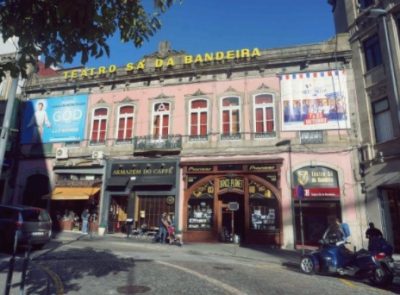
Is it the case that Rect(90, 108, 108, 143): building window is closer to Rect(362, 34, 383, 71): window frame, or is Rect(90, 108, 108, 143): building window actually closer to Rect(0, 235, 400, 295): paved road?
Rect(0, 235, 400, 295): paved road

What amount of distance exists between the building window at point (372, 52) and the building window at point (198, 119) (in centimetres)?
937

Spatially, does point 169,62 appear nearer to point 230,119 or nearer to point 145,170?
point 230,119

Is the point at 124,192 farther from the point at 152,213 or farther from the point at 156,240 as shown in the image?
the point at 156,240

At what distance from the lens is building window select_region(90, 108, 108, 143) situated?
22.1 metres

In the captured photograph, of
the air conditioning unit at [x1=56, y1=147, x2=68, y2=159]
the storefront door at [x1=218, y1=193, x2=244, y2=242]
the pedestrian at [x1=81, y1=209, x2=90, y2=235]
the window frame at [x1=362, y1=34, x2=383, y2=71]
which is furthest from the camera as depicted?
the air conditioning unit at [x1=56, y1=147, x2=68, y2=159]

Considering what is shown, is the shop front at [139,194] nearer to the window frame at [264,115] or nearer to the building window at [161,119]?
the building window at [161,119]

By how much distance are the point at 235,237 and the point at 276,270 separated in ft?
22.2

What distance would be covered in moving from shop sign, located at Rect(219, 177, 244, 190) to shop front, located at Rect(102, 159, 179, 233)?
282cm

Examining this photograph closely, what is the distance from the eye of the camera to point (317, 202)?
1778 centimetres

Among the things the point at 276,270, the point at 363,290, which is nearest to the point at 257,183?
the point at 276,270

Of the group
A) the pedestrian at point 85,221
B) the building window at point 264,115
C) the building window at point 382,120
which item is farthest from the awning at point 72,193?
the building window at point 382,120

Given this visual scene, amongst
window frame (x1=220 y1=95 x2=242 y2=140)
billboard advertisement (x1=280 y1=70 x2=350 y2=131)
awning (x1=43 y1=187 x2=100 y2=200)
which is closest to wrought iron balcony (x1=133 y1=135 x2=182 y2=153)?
window frame (x1=220 y1=95 x2=242 y2=140)

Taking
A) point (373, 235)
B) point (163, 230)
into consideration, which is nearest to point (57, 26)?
point (373, 235)

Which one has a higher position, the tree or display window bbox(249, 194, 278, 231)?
the tree
